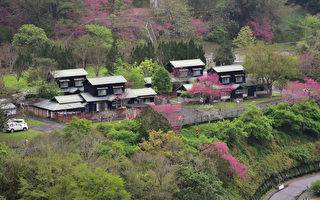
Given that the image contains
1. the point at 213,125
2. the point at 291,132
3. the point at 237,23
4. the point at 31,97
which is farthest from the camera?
the point at 237,23

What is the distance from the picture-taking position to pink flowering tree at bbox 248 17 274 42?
94.2 m

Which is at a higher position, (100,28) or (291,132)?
(100,28)

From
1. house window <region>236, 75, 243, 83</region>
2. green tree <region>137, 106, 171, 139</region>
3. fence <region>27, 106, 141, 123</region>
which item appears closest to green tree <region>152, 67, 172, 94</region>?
fence <region>27, 106, 141, 123</region>

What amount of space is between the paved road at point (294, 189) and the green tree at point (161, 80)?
20469 millimetres

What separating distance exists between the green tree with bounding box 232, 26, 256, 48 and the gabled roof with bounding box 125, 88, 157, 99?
33.2 m

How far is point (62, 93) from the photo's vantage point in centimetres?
5950

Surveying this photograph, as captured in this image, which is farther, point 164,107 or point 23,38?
point 23,38

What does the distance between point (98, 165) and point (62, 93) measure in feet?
79.7

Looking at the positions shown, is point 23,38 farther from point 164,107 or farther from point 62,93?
point 164,107

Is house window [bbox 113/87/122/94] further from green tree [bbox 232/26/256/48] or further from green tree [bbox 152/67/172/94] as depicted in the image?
green tree [bbox 232/26/256/48]

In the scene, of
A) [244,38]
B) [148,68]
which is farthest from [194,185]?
[244,38]

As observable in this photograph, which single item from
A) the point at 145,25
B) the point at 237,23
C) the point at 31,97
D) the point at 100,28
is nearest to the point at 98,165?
the point at 31,97

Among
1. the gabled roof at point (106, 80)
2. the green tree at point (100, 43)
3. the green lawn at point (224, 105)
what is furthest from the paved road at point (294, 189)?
the green tree at point (100, 43)

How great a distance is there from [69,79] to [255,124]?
23.8 meters
